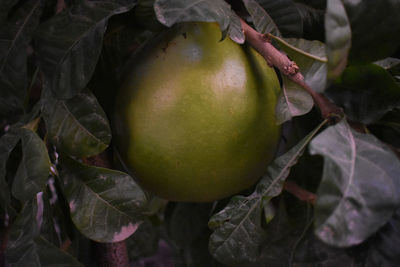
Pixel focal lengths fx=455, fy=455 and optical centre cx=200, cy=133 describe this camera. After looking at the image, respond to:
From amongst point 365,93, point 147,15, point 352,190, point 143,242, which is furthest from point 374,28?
point 143,242

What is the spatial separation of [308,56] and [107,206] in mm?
332

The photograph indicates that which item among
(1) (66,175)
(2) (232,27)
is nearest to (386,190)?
(2) (232,27)

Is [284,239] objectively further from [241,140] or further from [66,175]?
[66,175]

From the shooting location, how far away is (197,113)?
2.09ft

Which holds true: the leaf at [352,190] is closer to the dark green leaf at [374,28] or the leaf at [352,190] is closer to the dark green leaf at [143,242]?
the dark green leaf at [374,28]

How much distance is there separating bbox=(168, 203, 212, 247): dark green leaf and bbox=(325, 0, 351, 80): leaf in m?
0.58

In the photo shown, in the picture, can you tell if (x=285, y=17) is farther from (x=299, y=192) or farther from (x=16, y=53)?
(x=16, y=53)

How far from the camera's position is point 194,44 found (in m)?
0.67

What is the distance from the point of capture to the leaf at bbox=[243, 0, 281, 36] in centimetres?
68

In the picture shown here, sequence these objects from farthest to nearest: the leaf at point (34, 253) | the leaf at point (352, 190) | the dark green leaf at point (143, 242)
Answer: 1. the dark green leaf at point (143, 242)
2. the leaf at point (34, 253)
3. the leaf at point (352, 190)

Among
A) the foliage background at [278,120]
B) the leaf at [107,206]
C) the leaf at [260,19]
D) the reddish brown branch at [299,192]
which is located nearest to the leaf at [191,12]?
the foliage background at [278,120]

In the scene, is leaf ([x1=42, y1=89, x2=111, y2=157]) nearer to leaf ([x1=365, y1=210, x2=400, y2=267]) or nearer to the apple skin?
the apple skin

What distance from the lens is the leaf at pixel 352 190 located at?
403 mm

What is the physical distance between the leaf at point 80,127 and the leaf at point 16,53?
141mm
